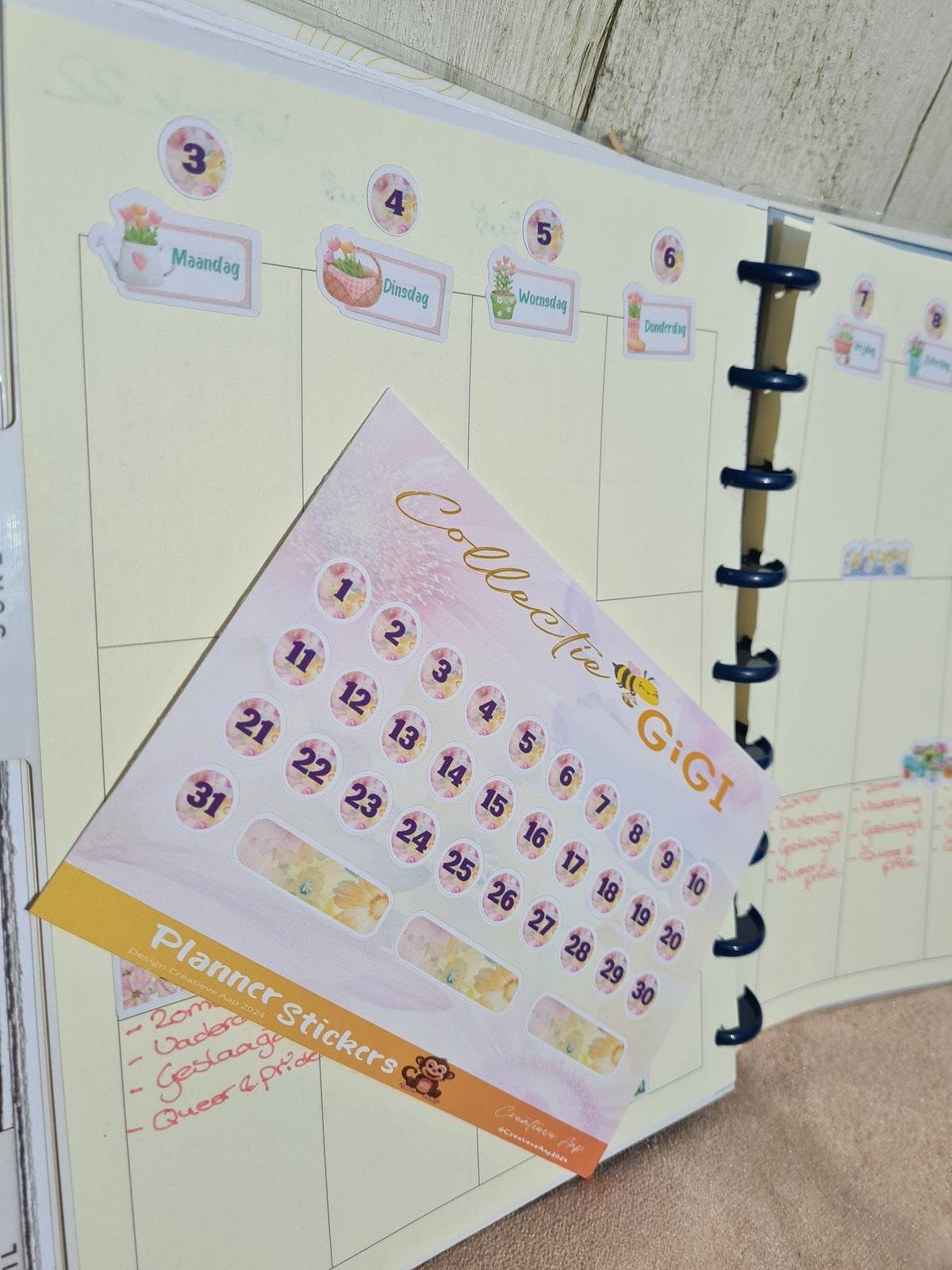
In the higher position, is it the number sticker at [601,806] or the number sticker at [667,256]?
the number sticker at [667,256]

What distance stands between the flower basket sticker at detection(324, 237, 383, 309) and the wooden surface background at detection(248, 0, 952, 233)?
0.44 feet

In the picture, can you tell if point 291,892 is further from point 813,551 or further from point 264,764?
point 813,551

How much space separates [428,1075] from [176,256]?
441 mm

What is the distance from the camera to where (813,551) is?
0.70 metres

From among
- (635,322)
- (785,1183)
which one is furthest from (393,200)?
(785,1183)

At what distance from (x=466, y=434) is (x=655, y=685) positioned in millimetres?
208

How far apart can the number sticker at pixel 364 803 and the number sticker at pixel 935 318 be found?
545 millimetres

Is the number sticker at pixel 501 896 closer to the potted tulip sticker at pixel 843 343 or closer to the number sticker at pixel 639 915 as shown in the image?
the number sticker at pixel 639 915

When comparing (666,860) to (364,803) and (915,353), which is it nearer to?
(364,803)

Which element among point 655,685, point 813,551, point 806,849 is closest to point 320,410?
point 655,685

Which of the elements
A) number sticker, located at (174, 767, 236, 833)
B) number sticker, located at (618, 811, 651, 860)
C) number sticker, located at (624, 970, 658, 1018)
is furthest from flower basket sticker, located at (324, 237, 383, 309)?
number sticker, located at (624, 970, 658, 1018)

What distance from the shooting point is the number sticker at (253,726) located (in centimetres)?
44

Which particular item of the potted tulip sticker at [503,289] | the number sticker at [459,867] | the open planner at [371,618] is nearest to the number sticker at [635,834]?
the open planner at [371,618]

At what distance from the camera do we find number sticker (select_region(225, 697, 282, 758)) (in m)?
0.44
